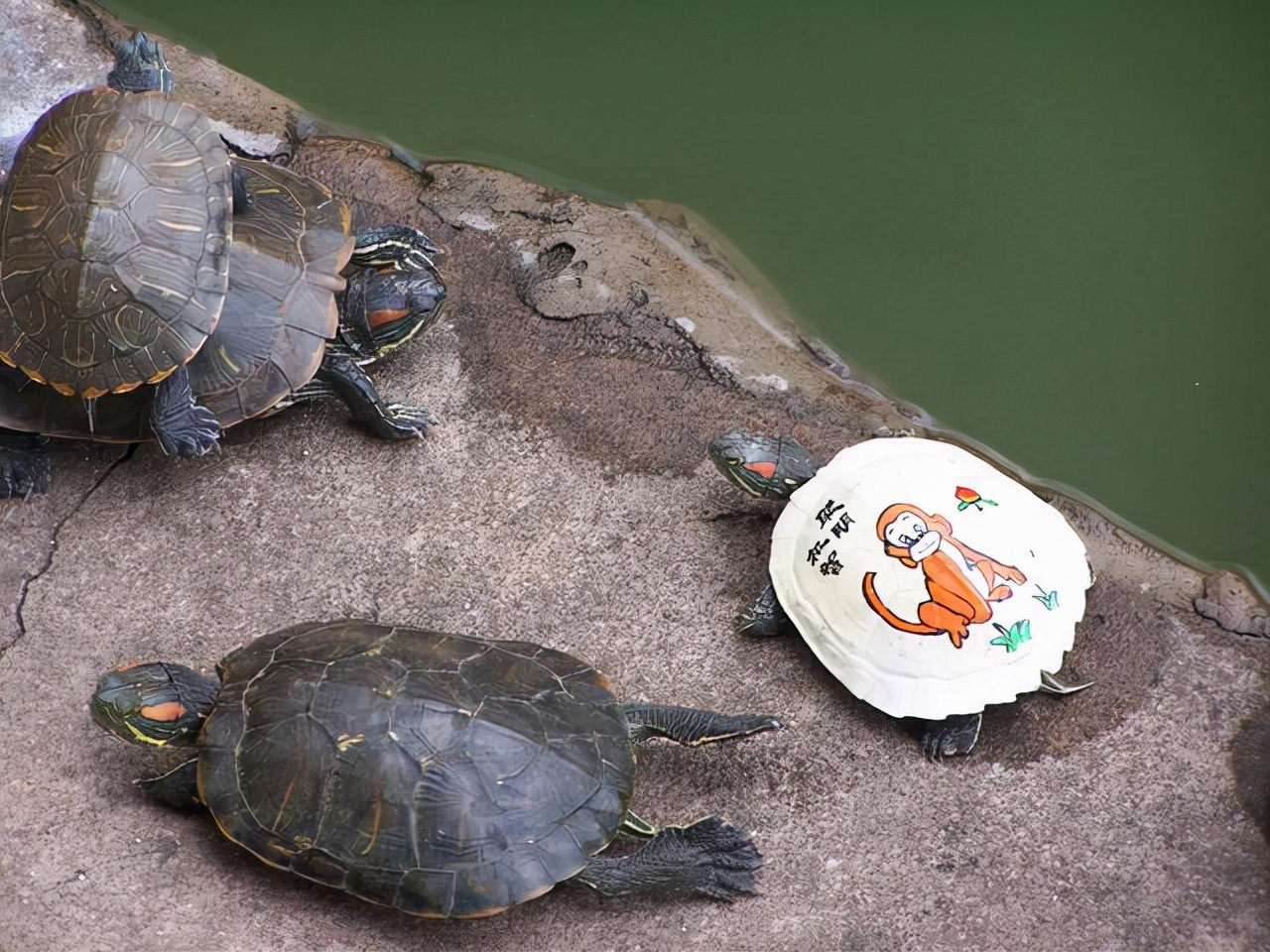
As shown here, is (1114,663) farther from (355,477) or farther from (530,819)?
(355,477)

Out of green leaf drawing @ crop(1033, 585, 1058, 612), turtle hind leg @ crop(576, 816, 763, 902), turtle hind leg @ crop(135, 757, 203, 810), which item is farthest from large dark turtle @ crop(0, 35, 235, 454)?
green leaf drawing @ crop(1033, 585, 1058, 612)

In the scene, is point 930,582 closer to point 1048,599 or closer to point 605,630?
point 1048,599

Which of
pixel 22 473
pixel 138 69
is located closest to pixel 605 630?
pixel 22 473

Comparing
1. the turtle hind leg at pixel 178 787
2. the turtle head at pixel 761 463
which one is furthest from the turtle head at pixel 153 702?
the turtle head at pixel 761 463

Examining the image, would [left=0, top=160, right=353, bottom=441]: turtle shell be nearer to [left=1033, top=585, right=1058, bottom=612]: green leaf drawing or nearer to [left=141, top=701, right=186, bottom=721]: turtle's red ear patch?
[left=141, top=701, right=186, bottom=721]: turtle's red ear patch

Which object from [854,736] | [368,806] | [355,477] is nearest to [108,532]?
[355,477]
